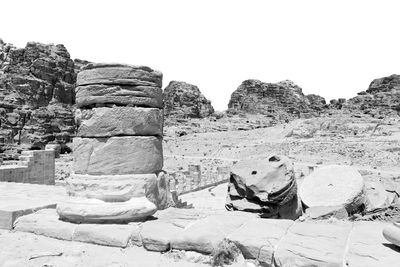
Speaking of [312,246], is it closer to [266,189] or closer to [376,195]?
[266,189]

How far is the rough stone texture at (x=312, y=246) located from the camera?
3.26m

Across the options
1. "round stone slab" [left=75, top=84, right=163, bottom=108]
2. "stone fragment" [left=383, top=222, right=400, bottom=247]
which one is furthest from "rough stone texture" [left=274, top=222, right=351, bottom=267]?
"round stone slab" [left=75, top=84, right=163, bottom=108]

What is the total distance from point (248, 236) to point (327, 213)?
3351 mm

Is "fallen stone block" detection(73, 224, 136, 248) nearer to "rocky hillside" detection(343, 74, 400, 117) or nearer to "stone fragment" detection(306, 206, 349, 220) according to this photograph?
"stone fragment" detection(306, 206, 349, 220)

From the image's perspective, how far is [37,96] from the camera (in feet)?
163

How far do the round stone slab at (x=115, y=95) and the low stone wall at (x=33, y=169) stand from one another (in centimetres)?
714

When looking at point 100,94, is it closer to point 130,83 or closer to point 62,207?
point 130,83

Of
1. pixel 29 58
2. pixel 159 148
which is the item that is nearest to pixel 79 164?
pixel 159 148

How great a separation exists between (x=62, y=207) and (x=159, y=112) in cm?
211

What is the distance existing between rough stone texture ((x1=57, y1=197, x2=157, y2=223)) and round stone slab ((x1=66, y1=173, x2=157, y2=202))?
22 centimetres

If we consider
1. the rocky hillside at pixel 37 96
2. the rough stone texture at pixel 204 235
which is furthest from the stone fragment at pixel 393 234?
the rocky hillside at pixel 37 96

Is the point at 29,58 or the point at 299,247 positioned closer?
the point at 299,247

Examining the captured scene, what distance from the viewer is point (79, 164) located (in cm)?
562

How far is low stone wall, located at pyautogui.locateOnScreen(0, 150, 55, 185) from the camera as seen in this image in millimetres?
11708
